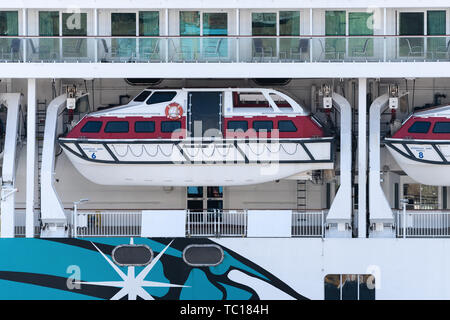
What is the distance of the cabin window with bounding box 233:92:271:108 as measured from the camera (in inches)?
808

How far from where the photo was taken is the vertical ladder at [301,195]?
72.0ft

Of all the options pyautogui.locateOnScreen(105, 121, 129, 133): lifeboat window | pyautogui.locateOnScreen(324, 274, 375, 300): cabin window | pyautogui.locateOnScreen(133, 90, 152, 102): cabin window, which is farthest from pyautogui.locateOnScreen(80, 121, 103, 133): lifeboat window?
pyautogui.locateOnScreen(324, 274, 375, 300): cabin window

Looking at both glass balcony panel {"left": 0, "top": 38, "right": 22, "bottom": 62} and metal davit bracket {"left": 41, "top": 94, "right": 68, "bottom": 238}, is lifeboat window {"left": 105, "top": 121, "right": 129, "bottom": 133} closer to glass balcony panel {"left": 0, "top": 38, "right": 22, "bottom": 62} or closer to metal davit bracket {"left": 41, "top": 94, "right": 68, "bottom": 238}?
metal davit bracket {"left": 41, "top": 94, "right": 68, "bottom": 238}

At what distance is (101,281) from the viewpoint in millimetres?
19312

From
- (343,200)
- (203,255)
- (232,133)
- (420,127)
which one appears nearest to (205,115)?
(232,133)

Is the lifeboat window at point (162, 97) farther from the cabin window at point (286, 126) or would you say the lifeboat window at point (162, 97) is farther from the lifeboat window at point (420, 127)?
the lifeboat window at point (420, 127)

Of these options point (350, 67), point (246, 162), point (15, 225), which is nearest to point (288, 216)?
point (246, 162)

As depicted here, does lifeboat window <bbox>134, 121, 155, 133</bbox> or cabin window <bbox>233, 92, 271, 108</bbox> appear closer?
lifeboat window <bbox>134, 121, 155, 133</bbox>

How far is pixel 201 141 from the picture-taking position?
65.8 ft

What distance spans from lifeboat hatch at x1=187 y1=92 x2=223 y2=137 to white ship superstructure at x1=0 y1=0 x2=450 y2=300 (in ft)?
0.11

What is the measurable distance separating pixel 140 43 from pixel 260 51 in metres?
2.48

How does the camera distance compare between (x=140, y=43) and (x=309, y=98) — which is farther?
(x=309, y=98)

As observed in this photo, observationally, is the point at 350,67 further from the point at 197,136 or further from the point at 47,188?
the point at 47,188

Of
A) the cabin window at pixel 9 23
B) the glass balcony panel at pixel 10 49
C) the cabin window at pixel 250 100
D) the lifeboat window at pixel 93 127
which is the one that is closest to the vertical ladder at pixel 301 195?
the cabin window at pixel 250 100
